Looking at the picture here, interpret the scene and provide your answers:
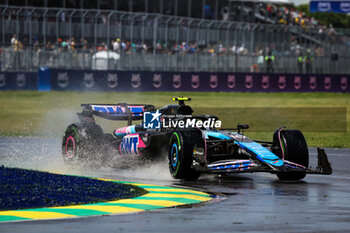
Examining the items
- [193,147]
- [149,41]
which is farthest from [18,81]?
[193,147]

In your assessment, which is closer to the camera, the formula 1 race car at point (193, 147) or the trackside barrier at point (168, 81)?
the formula 1 race car at point (193, 147)

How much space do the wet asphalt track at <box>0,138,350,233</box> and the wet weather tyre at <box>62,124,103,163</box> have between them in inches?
11.5

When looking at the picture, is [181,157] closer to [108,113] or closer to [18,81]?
[108,113]

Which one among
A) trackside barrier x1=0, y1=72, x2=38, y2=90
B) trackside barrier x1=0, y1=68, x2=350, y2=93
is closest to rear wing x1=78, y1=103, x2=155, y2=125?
trackside barrier x1=0, y1=68, x2=350, y2=93

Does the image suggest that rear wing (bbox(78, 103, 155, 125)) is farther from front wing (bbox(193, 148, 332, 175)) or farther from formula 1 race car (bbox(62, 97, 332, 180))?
front wing (bbox(193, 148, 332, 175))

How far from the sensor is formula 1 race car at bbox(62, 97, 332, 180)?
1276 centimetres

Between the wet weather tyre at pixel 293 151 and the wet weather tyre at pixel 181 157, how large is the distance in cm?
150

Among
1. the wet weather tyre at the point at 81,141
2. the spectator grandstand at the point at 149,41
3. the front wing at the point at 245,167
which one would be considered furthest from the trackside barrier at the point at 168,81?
the front wing at the point at 245,167

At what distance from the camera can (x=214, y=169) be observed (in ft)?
41.8

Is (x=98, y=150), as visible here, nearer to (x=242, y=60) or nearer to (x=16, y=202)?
(x=16, y=202)

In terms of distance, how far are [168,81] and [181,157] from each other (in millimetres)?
28396

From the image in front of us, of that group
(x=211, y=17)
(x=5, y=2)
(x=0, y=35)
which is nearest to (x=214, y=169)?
(x=0, y=35)

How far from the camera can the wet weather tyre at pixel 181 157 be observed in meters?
12.9

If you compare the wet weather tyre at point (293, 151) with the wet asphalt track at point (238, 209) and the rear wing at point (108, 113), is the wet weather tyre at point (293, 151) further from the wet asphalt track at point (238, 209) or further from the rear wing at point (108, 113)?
the rear wing at point (108, 113)
